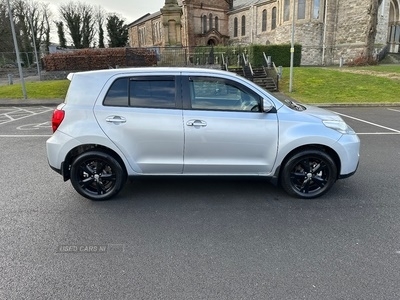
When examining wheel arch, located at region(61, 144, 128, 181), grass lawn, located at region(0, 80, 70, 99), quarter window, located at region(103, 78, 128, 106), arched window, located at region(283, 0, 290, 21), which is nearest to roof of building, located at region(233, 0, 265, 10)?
arched window, located at region(283, 0, 290, 21)

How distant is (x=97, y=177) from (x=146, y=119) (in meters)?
1.06

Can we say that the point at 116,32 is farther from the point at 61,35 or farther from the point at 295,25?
the point at 295,25

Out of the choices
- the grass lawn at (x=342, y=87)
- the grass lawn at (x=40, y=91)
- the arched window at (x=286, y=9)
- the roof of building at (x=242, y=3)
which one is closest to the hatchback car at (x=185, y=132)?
the grass lawn at (x=342, y=87)

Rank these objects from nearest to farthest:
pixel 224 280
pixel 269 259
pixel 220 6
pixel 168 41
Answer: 1. pixel 224 280
2. pixel 269 259
3. pixel 168 41
4. pixel 220 6

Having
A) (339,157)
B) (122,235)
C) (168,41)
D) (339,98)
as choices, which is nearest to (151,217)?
(122,235)

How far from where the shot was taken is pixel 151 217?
11.5 ft

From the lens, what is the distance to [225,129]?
368 cm

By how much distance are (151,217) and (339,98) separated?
1365cm

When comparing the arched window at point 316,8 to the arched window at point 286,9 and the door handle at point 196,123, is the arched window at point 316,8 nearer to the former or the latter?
the arched window at point 286,9

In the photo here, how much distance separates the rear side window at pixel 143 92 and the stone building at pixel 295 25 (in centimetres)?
2243

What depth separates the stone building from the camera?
30.1 m

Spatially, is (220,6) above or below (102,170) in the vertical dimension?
above

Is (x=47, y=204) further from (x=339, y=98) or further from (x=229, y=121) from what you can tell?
(x=339, y=98)

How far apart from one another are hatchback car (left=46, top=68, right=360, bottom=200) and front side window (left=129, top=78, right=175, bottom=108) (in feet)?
0.04
